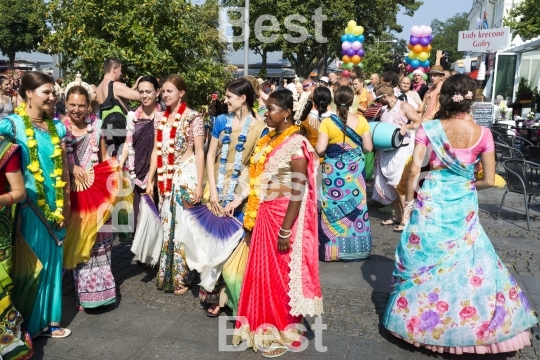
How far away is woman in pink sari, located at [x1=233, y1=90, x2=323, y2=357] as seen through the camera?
350 centimetres

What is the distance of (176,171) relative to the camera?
14.9 ft

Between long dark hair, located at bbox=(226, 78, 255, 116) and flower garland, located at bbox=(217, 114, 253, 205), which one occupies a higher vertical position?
long dark hair, located at bbox=(226, 78, 255, 116)

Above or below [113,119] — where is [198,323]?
below

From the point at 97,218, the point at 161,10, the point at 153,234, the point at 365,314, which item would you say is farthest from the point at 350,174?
the point at 161,10

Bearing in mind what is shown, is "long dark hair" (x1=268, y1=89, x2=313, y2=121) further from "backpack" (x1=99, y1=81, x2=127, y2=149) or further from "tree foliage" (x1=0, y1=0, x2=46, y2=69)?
"tree foliage" (x1=0, y1=0, x2=46, y2=69)

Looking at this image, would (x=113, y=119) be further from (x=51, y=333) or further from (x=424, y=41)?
(x=424, y=41)

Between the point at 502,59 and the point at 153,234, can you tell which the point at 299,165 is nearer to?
the point at 153,234

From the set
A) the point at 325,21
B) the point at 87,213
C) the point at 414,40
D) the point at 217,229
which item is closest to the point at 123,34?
the point at 87,213

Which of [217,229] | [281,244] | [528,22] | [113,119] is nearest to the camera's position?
[281,244]

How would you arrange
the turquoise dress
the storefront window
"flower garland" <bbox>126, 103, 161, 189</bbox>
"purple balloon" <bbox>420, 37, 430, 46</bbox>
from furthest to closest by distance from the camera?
the storefront window, "purple balloon" <bbox>420, 37, 430, 46</bbox>, "flower garland" <bbox>126, 103, 161, 189</bbox>, the turquoise dress

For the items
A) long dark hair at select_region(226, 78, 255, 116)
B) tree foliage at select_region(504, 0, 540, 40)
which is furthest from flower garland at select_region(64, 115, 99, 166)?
tree foliage at select_region(504, 0, 540, 40)

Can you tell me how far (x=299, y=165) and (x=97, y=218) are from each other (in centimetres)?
175

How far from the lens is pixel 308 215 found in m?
3.55

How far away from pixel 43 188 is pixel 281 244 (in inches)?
64.7
